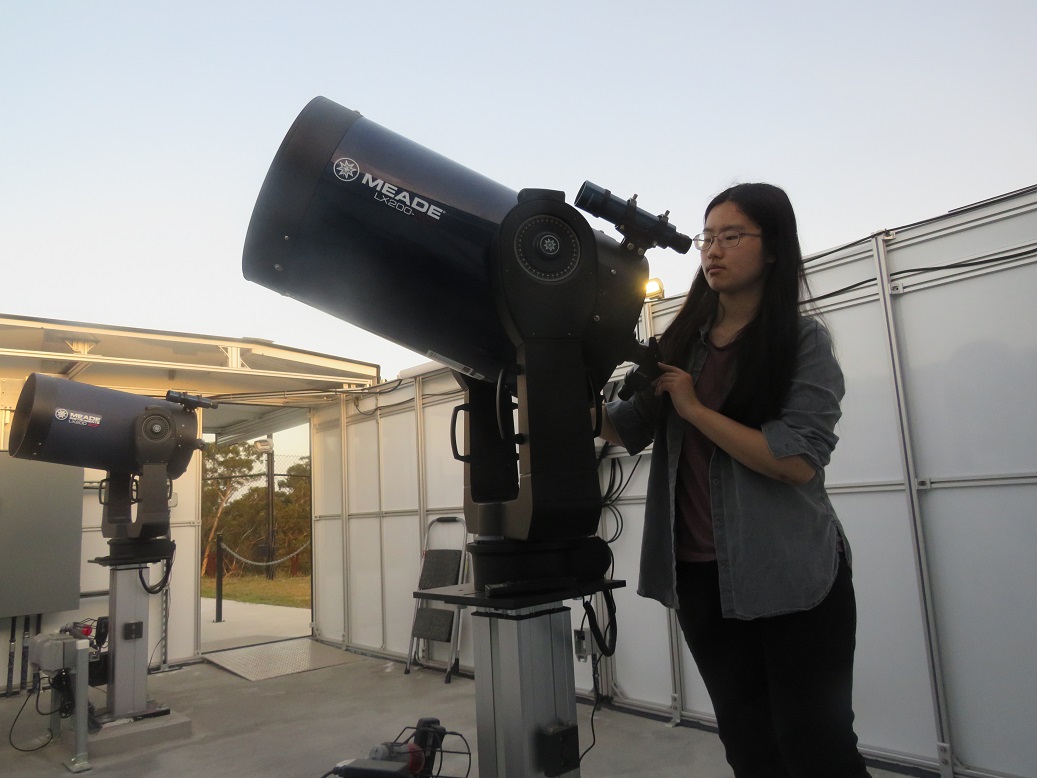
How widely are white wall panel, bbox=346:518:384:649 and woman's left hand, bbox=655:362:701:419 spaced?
240 inches

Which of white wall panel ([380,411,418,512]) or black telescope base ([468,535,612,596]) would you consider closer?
black telescope base ([468,535,612,596])

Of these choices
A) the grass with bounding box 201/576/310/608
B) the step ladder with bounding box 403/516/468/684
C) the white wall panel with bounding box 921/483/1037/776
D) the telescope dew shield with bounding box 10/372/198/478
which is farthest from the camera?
the grass with bounding box 201/576/310/608

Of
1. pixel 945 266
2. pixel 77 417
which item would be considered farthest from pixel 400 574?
pixel 945 266

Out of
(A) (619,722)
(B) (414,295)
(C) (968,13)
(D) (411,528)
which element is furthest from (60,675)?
(C) (968,13)

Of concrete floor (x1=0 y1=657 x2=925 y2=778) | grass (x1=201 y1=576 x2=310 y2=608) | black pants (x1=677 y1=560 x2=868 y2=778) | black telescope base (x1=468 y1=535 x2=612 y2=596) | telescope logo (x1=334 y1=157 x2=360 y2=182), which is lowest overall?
grass (x1=201 y1=576 x2=310 y2=608)

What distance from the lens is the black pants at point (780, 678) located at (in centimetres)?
120

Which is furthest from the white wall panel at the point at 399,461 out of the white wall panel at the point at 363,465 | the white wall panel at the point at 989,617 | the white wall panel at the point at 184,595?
the white wall panel at the point at 989,617

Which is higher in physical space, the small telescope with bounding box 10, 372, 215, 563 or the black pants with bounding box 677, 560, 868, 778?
the small telescope with bounding box 10, 372, 215, 563

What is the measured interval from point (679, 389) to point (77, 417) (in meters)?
4.16

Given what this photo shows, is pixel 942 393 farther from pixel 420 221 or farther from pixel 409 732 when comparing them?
pixel 409 732

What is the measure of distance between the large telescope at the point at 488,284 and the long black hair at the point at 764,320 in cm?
15

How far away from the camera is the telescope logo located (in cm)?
135

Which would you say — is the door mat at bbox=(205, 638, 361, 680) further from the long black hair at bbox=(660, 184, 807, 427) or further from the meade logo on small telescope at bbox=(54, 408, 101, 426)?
the long black hair at bbox=(660, 184, 807, 427)

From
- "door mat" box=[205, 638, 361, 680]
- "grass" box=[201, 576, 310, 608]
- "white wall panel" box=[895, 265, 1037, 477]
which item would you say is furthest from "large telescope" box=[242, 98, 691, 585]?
"grass" box=[201, 576, 310, 608]
